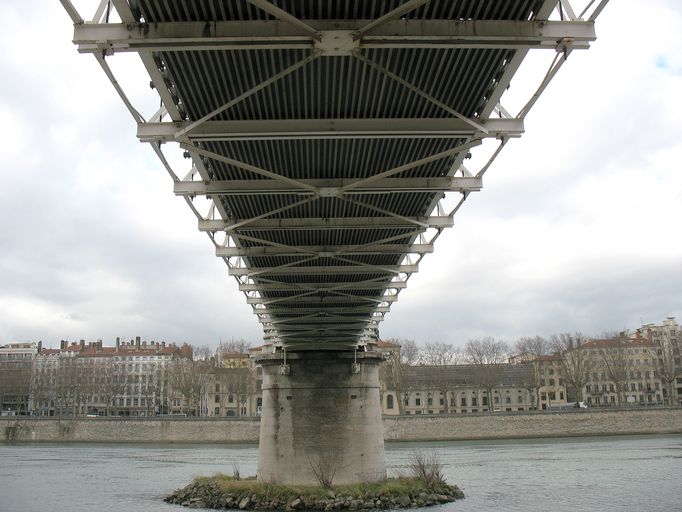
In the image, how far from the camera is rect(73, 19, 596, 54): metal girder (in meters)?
8.21

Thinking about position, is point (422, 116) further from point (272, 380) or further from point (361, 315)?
point (272, 380)

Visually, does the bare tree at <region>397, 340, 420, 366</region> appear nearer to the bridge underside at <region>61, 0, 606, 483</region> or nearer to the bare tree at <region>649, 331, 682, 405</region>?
the bare tree at <region>649, 331, 682, 405</region>

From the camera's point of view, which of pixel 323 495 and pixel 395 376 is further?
pixel 395 376

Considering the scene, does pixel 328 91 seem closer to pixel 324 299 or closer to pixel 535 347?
pixel 324 299

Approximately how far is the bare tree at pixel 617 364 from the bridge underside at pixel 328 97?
275 feet

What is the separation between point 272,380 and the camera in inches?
1218

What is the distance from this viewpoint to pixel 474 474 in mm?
41406

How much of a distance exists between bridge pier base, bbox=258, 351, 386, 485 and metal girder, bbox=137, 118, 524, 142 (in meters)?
20.4

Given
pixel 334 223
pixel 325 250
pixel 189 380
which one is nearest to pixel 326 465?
pixel 325 250

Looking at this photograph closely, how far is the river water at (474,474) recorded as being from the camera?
30.7 meters

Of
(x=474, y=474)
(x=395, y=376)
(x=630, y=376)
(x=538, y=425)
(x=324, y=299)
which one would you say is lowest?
(x=474, y=474)

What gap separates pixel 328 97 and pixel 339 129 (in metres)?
0.65

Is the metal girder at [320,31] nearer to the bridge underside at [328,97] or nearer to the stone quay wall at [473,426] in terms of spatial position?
the bridge underside at [328,97]

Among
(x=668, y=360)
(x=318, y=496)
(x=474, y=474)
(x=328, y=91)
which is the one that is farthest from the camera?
(x=668, y=360)
